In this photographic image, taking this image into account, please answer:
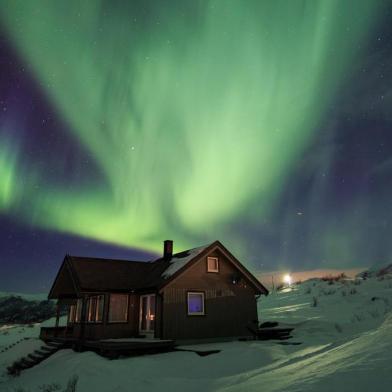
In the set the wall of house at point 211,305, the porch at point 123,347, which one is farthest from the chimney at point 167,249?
the porch at point 123,347

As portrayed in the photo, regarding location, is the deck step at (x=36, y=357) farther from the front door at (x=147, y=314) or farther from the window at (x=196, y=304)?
the window at (x=196, y=304)

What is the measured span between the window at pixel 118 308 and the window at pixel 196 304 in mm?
4022

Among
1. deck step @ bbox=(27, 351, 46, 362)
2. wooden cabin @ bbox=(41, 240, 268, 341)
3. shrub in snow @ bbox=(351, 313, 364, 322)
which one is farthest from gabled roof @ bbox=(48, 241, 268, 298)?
shrub in snow @ bbox=(351, 313, 364, 322)

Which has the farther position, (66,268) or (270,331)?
(66,268)

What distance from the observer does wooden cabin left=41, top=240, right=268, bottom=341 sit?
19453 millimetres

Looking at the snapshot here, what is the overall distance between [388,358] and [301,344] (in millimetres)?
12809

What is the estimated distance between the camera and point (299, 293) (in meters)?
36.6

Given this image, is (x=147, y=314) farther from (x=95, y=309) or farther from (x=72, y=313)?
(x=72, y=313)

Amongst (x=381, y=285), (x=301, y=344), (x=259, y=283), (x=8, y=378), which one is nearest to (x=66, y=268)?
(x=8, y=378)

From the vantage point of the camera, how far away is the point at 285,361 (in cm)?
905

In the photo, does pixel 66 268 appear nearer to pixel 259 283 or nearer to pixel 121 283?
pixel 121 283

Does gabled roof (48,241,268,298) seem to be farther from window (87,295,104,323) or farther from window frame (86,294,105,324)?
window (87,295,104,323)

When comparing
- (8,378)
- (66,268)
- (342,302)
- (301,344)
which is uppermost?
(66,268)

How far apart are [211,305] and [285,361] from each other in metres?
12.0
